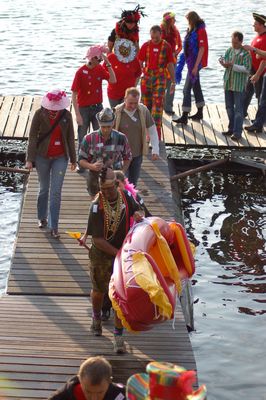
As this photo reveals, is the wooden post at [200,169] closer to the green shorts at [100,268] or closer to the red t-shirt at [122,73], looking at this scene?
the red t-shirt at [122,73]

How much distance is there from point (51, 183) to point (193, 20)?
4832mm

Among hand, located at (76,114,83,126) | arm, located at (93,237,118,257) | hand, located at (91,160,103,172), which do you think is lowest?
hand, located at (76,114,83,126)

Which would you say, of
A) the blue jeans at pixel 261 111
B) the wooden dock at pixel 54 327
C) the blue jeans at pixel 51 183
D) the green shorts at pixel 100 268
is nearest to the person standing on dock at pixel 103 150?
the blue jeans at pixel 51 183

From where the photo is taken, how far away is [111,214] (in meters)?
8.10

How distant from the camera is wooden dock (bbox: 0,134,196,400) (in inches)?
306

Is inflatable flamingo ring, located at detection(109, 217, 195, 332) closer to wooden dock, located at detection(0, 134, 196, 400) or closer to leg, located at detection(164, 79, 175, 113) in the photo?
wooden dock, located at detection(0, 134, 196, 400)

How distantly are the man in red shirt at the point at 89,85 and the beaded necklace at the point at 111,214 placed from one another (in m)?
4.19

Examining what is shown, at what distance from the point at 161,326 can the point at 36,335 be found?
1176 millimetres

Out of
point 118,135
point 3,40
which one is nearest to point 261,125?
point 118,135

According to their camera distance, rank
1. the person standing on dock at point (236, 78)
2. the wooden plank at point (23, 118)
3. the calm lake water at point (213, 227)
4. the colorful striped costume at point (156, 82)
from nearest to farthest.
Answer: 1. the calm lake water at point (213, 227)
2. the colorful striped costume at point (156, 82)
3. the person standing on dock at point (236, 78)
4. the wooden plank at point (23, 118)

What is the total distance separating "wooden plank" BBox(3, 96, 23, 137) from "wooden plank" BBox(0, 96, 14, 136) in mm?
50

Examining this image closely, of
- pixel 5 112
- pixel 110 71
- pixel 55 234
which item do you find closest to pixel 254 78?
pixel 110 71

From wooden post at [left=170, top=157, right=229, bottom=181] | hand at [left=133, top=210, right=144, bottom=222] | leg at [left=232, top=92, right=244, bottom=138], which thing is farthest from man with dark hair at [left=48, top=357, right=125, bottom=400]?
leg at [left=232, top=92, right=244, bottom=138]

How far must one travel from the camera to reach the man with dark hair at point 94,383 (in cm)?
555
